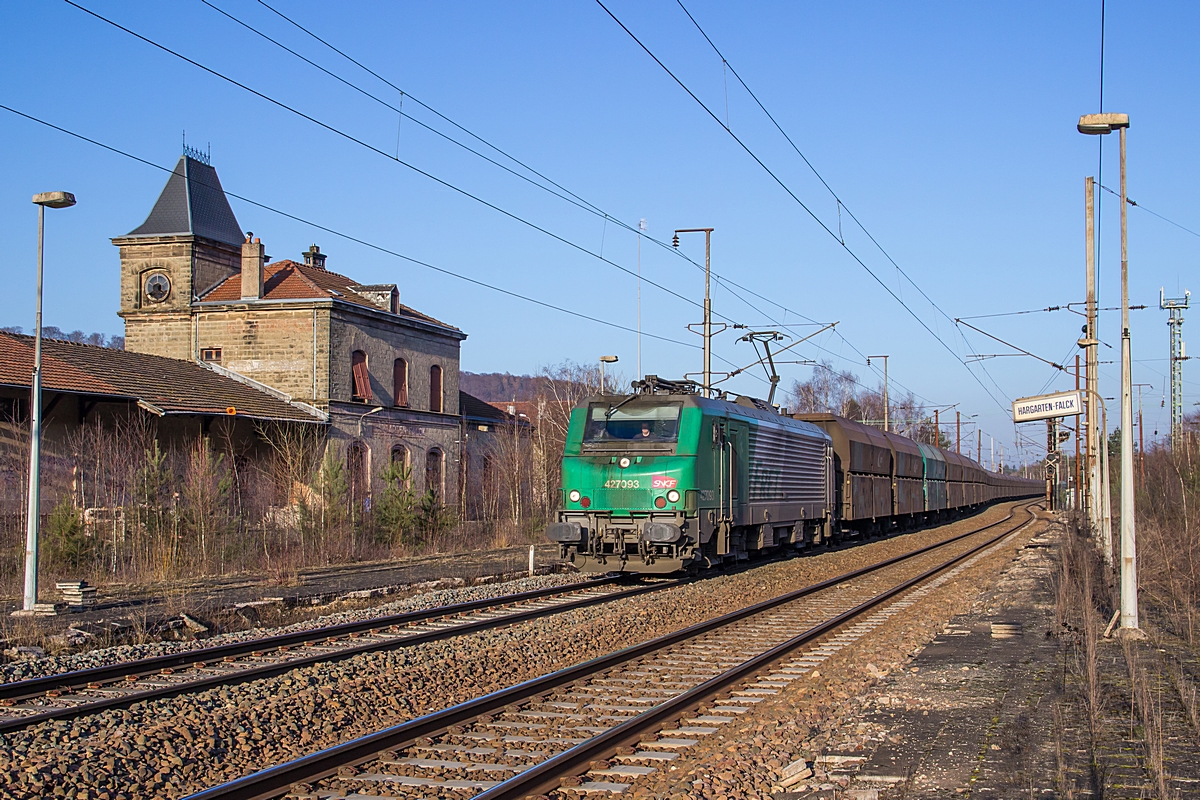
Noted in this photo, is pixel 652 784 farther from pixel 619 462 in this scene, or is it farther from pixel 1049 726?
pixel 619 462

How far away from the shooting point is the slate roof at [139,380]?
2677 centimetres

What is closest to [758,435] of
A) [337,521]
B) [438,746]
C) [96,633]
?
[337,521]

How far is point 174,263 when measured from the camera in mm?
38406

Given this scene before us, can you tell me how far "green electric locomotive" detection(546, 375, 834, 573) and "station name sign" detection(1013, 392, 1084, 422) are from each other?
5083 mm

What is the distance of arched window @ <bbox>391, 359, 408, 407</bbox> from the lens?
1537 inches

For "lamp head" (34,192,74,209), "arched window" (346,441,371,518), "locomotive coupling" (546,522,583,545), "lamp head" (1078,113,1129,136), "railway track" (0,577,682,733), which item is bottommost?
"railway track" (0,577,682,733)

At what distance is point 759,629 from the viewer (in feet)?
45.2

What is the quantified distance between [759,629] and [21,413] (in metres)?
20.6

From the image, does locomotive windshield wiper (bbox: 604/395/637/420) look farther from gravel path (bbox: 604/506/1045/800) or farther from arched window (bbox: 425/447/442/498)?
arched window (bbox: 425/447/442/498)

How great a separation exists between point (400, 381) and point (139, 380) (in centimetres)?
1083

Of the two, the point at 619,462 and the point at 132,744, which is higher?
the point at 619,462

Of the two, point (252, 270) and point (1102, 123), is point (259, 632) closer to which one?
point (1102, 123)

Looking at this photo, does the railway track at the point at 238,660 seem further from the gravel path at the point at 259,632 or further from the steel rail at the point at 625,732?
the steel rail at the point at 625,732

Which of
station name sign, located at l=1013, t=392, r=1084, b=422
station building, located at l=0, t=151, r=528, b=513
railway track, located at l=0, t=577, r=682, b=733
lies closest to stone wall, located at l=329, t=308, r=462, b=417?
station building, located at l=0, t=151, r=528, b=513
